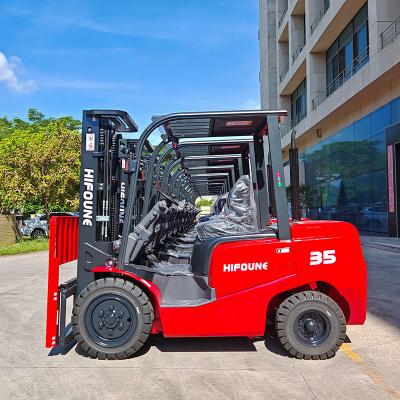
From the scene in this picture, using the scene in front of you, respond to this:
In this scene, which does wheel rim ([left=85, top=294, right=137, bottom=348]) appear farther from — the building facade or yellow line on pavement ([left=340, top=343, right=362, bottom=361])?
the building facade

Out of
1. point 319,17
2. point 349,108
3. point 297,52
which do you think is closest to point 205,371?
point 349,108

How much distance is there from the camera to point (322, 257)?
4.84 metres

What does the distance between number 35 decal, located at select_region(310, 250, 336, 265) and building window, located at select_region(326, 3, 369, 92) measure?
20.5 m

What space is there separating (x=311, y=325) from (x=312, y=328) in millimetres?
37

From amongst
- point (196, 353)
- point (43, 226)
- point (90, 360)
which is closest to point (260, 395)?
point (196, 353)

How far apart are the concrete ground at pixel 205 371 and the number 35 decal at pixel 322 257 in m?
1.05

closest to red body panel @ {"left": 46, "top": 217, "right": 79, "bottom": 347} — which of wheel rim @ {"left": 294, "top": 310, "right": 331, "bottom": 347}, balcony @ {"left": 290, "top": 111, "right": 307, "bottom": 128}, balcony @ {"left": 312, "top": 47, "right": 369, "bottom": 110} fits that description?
wheel rim @ {"left": 294, "top": 310, "right": 331, "bottom": 347}

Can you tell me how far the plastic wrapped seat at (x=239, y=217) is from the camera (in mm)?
5453

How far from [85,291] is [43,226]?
22.3 metres

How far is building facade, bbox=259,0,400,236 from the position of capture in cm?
1998

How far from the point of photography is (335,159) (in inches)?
1115

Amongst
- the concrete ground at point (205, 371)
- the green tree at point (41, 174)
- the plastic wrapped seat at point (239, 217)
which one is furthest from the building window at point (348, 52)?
the concrete ground at point (205, 371)

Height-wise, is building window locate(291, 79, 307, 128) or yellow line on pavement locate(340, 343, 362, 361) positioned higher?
building window locate(291, 79, 307, 128)

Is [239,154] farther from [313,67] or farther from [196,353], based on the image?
[313,67]
